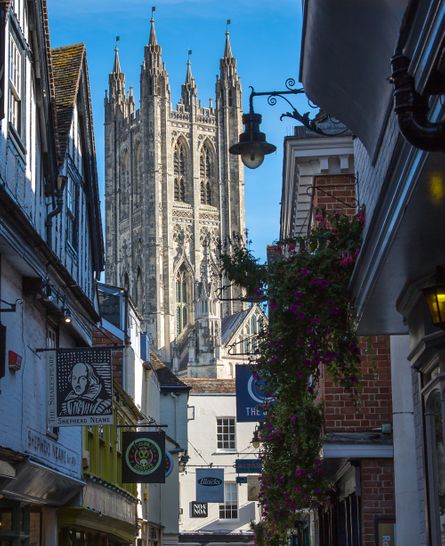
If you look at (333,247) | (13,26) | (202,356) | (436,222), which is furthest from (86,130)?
(202,356)

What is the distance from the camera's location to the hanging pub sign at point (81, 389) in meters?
14.5

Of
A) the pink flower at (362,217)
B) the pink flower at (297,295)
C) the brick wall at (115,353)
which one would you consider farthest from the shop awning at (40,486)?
the brick wall at (115,353)

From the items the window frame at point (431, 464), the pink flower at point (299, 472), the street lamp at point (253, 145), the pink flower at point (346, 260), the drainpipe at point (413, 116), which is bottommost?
the window frame at point (431, 464)

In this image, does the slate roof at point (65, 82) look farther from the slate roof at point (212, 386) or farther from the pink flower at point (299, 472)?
the slate roof at point (212, 386)

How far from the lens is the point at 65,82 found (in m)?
19.7

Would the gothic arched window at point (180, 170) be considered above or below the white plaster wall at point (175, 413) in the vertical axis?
above

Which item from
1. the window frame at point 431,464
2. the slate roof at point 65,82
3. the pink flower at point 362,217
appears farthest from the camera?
the slate roof at point 65,82

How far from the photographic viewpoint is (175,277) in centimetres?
12519

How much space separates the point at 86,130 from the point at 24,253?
6545 millimetres

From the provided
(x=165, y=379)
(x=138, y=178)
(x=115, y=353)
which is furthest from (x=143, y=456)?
(x=138, y=178)

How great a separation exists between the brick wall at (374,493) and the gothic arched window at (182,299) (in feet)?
351

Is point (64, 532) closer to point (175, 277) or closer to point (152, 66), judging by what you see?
point (175, 277)

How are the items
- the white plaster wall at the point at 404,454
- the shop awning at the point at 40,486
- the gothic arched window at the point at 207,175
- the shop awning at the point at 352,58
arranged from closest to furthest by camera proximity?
the shop awning at the point at 352,58, the shop awning at the point at 40,486, the white plaster wall at the point at 404,454, the gothic arched window at the point at 207,175

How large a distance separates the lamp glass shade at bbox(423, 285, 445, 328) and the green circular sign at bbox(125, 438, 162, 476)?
16150 millimetres
